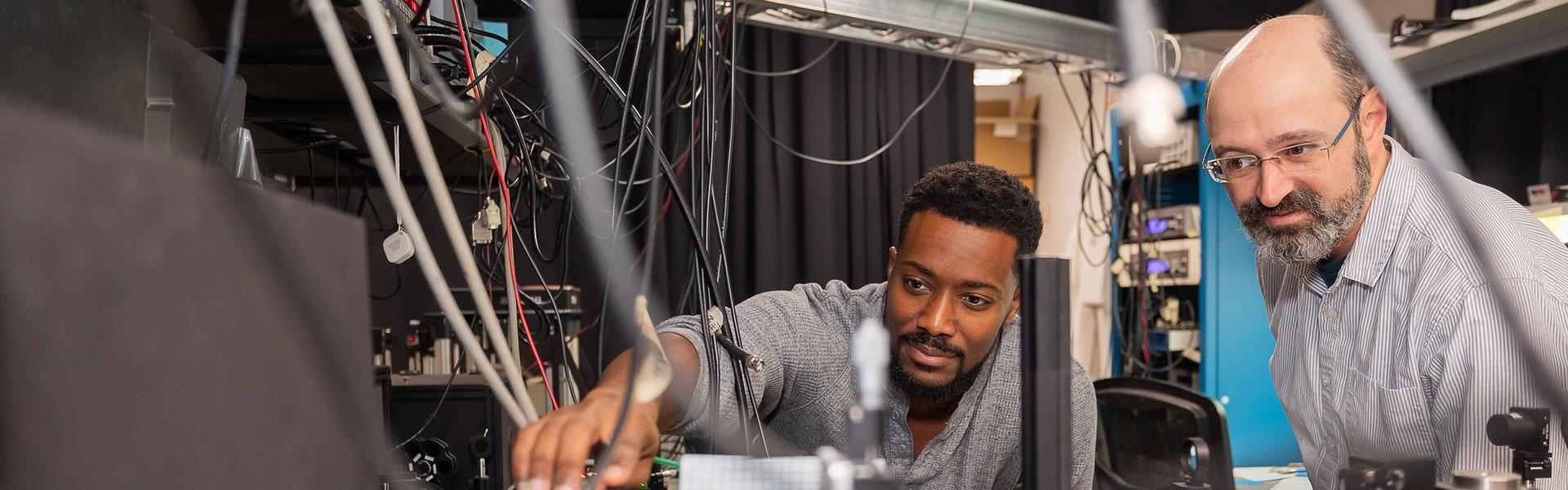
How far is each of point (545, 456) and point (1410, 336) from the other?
3.67 ft

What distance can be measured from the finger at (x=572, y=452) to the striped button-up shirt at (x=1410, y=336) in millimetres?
860

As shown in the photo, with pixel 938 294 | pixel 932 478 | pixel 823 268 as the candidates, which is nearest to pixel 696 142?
pixel 938 294

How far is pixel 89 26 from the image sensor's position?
1.71ft

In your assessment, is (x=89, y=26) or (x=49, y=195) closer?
(x=49, y=195)

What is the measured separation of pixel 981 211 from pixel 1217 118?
0.35 metres

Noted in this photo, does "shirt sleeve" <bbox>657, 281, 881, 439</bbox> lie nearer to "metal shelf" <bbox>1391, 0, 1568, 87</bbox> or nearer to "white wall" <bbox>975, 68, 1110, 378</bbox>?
"metal shelf" <bbox>1391, 0, 1568, 87</bbox>

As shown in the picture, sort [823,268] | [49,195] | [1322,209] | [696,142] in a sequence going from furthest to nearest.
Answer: [823,268] → [1322,209] → [696,142] → [49,195]

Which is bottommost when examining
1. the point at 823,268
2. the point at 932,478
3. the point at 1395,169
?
the point at 932,478

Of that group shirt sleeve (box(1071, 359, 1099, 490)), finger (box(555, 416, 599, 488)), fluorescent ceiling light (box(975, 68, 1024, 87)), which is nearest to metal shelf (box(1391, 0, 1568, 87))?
shirt sleeve (box(1071, 359, 1099, 490))

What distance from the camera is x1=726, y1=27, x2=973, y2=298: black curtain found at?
3.50m

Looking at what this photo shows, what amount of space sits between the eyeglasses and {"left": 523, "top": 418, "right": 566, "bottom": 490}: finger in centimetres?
108

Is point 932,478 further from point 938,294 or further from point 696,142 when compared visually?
point 696,142

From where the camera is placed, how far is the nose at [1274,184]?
1.27 meters

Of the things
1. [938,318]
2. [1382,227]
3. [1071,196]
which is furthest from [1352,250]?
[1071,196]
